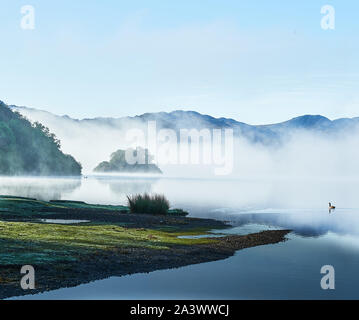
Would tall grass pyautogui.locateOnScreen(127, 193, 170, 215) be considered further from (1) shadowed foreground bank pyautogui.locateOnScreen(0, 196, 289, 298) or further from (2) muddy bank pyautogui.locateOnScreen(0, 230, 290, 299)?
(2) muddy bank pyautogui.locateOnScreen(0, 230, 290, 299)

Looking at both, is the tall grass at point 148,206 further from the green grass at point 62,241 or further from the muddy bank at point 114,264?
the muddy bank at point 114,264

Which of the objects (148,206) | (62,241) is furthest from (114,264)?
(148,206)

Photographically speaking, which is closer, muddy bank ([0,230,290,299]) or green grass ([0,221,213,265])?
muddy bank ([0,230,290,299])

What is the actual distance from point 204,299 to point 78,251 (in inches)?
424

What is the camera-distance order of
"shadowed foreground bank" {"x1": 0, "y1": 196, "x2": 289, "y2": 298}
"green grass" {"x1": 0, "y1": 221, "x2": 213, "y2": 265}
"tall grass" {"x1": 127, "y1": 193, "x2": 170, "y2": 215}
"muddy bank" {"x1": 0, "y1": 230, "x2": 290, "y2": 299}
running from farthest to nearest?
1. "tall grass" {"x1": 127, "y1": 193, "x2": 170, "y2": 215}
2. "green grass" {"x1": 0, "y1": 221, "x2": 213, "y2": 265}
3. "shadowed foreground bank" {"x1": 0, "y1": 196, "x2": 289, "y2": 298}
4. "muddy bank" {"x1": 0, "y1": 230, "x2": 290, "y2": 299}

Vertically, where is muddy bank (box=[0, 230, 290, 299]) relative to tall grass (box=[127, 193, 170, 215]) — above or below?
below

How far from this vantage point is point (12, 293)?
69.2ft

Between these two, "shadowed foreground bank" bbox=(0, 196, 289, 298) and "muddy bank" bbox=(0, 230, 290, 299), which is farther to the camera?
"shadowed foreground bank" bbox=(0, 196, 289, 298)

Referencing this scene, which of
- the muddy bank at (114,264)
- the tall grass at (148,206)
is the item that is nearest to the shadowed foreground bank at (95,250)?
the muddy bank at (114,264)

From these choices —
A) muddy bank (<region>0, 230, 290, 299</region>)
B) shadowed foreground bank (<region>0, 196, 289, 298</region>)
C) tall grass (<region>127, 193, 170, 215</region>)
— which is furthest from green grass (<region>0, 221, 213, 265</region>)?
tall grass (<region>127, 193, 170, 215</region>)

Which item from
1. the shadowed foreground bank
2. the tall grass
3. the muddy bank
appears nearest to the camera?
the muddy bank

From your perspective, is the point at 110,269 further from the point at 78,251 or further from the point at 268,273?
the point at 268,273

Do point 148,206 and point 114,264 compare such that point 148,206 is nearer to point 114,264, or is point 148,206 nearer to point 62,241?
point 62,241
